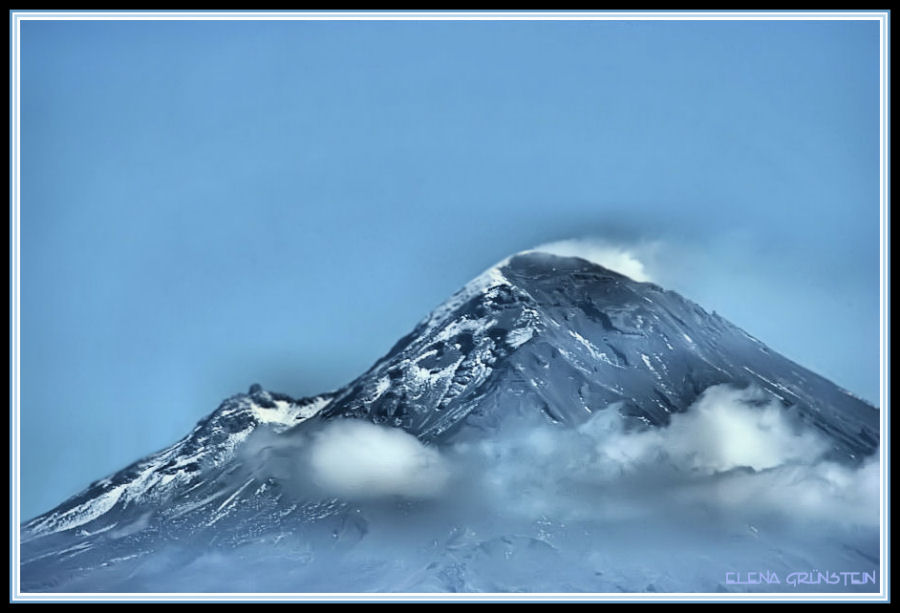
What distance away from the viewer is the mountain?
14969 mm

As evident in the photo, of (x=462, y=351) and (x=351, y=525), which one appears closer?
(x=351, y=525)

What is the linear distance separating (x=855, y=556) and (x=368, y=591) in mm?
4843

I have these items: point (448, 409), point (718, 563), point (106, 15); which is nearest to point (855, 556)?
point (718, 563)

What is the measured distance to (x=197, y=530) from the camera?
1551 centimetres

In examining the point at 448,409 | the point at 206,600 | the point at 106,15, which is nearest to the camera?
the point at 206,600

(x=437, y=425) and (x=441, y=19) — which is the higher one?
(x=441, y=19)

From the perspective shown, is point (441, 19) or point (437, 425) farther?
point (437, 425)

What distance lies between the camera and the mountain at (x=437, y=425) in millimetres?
14969

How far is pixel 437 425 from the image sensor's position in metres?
16.4

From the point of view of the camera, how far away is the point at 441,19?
15078 millimetres

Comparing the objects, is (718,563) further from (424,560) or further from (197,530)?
(197,530)

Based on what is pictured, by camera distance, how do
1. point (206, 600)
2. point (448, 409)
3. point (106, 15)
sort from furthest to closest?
point (448, 409), point (106, 15), point (206, 600)

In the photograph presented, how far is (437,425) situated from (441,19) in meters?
4.51

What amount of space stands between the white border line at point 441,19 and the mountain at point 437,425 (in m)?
0.30
